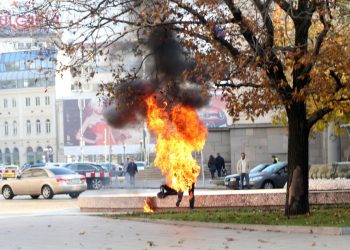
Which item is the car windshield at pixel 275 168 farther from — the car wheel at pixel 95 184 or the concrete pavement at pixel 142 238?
the concrete pavement at pixel 142 238

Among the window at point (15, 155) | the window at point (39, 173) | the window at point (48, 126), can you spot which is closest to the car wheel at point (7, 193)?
the window at point (39, 173)

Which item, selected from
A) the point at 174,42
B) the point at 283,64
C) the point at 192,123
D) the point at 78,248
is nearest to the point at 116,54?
the point at 174,42

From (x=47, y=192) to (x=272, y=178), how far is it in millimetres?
9914

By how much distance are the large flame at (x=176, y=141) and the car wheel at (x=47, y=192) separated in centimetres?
1409

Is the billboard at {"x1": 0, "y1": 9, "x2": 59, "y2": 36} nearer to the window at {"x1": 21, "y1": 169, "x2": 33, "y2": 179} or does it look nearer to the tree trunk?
the tree trunk

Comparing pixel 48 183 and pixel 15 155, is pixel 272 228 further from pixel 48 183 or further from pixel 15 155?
pixel 15 155

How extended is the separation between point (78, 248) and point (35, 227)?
15.5 ft

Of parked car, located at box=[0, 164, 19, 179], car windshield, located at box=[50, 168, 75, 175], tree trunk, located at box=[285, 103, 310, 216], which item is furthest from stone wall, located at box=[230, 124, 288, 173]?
parked car, located at box=[0, 164, 19, 179]

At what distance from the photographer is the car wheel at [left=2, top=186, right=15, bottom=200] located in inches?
1395

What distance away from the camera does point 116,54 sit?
19.6 m

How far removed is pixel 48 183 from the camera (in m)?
33.9

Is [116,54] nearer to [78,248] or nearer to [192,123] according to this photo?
[192,123]

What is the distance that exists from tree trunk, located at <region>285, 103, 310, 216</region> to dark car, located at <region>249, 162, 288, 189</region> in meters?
12.9

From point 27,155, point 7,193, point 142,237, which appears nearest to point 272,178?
point 7,193
